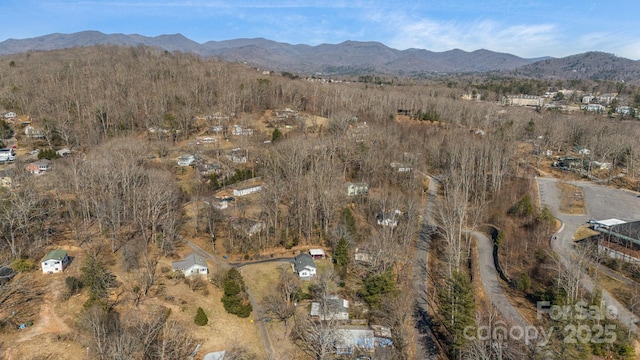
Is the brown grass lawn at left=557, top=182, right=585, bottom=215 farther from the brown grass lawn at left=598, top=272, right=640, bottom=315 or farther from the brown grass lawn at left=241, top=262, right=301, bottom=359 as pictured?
the brown grass lawn at left=241, top=262, right=301, bottom=359

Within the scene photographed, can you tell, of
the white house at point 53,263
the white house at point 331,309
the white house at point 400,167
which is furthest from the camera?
the white house at point 400,167

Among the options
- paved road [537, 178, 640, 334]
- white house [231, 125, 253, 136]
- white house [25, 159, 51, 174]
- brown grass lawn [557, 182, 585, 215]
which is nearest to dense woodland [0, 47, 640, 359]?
paved road [537, 178, 640, 334]

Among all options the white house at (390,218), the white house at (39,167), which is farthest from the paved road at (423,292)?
the white house at (39,167)

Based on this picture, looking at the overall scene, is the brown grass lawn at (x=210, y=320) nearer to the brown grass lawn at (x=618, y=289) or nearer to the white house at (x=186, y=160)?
the brown grass lawn at (x=618, y=289)

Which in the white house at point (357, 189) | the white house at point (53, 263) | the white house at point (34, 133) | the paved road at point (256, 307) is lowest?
the paved road at point (256, 307)

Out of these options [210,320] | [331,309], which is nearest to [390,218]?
[331,309]

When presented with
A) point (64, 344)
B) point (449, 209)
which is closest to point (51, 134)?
point (64, 344)
